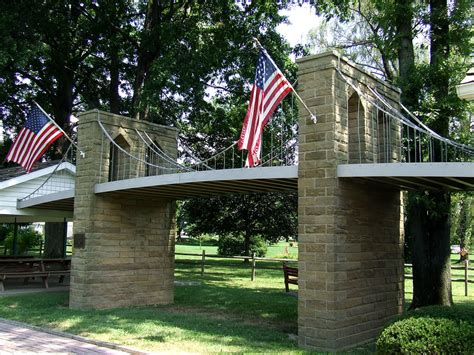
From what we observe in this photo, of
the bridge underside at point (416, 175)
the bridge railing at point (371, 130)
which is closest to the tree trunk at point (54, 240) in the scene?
the bridge railing at point (371, 130)

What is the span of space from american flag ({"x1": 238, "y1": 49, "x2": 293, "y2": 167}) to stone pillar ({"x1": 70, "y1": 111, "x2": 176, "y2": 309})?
14.4ft

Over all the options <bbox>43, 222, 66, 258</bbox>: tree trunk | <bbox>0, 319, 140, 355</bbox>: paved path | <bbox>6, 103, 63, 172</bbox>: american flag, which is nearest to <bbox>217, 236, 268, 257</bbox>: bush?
<bbox>43, 222, 66, 258</bbox>: tree trunk

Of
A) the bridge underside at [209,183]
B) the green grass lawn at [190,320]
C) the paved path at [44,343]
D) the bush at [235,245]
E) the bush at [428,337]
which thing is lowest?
the paved path at [44,343]

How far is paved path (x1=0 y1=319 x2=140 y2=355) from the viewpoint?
23.5 ft

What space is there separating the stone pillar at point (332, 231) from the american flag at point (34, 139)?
23.2 feet

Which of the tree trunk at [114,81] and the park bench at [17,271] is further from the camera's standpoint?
the tree trunk at [114,81]

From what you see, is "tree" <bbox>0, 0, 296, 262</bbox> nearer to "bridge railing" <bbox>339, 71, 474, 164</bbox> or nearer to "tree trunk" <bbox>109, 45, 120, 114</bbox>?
"tree trunk" <bbox>109, 45, 120, 114</bbox>

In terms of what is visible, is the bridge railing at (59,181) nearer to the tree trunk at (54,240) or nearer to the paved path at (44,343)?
the tree trunk at (54,240)

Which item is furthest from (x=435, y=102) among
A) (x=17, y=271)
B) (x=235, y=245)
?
(x=235, y=245)

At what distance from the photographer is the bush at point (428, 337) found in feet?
18.3

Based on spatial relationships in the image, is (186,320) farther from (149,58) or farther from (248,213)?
(248,213)

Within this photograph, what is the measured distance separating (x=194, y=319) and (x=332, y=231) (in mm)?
3802

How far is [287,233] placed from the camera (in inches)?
1045

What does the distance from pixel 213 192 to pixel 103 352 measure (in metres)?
4.82
